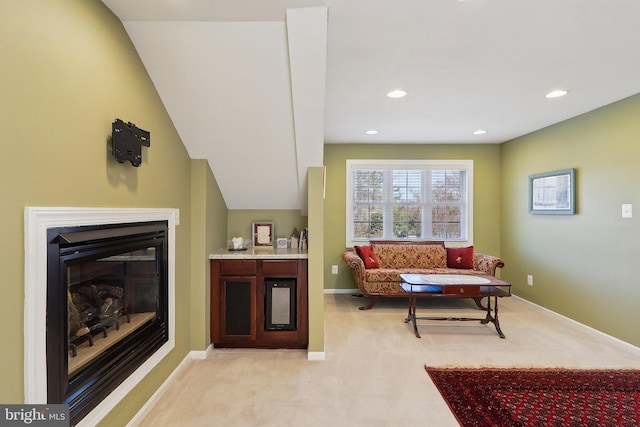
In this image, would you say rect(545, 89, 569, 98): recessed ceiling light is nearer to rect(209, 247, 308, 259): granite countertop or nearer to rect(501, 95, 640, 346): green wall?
rect(501, 95, 640, 346): green wall

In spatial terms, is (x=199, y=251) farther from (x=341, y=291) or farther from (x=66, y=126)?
(x=341, y=291)

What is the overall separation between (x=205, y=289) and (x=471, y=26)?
2764mm

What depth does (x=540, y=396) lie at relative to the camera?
2240mm

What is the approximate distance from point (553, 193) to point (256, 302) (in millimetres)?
3814

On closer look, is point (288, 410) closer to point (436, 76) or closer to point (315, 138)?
point (315, 138)

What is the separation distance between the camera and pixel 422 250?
4801 mm

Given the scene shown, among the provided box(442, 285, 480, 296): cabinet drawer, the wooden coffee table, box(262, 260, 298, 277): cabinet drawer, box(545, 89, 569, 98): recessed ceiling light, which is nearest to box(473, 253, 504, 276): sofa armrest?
the wooden coffee table

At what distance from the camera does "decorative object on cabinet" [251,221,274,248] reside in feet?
11.3

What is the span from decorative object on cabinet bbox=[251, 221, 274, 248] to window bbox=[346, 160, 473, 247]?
2.00 metres

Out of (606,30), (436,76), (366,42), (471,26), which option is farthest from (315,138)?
(606,30)

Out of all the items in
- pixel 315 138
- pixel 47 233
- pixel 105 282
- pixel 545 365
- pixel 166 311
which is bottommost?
pixel 545 365

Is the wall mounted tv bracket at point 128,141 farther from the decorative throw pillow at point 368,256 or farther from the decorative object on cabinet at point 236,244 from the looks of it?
the decorative throw pillow at point 368,256

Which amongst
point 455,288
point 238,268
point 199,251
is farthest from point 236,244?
point 455,288

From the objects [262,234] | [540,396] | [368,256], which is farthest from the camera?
[368,256]
